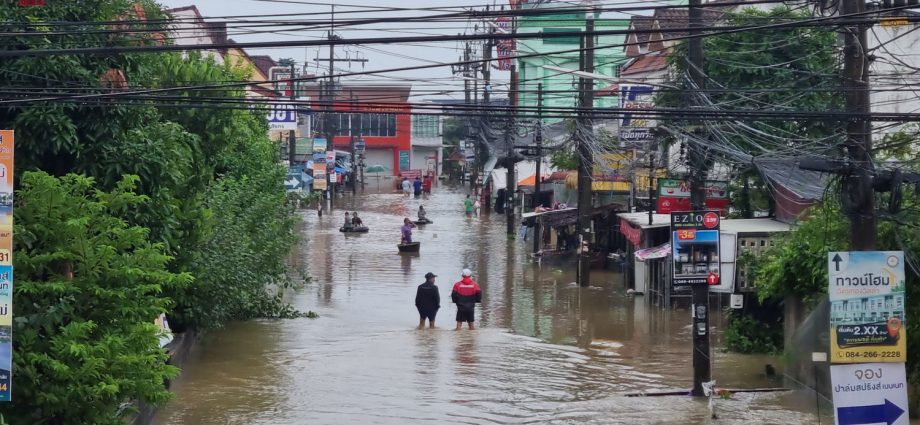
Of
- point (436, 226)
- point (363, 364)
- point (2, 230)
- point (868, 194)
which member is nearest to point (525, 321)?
point (363, 364)

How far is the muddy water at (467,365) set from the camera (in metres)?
16.7

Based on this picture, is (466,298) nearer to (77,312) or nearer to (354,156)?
(77,312)

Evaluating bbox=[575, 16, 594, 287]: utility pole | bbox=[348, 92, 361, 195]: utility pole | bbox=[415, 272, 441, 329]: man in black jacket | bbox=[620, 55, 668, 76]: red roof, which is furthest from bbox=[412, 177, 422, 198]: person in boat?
bbox=[415, 272, 441, 329]: man in black jacket

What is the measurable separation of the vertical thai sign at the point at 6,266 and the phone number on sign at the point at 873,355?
26.1 ft

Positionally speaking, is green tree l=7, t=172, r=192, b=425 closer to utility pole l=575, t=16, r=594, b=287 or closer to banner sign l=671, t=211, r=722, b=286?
banner sign l=671, t=211, r=722, b=286

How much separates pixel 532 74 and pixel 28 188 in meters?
67.2

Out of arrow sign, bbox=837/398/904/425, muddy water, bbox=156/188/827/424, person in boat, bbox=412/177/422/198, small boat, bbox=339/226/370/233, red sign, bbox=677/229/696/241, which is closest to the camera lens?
arrow sign, bbox=837/398/904/425

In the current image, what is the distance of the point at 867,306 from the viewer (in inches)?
492

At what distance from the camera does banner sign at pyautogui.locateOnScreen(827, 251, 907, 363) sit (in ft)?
40.7

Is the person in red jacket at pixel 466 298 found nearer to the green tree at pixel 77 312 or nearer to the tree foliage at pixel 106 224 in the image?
the tree foliage at pixel 106 224

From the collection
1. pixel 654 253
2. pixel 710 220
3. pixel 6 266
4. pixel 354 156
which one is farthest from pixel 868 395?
pixel 354 156

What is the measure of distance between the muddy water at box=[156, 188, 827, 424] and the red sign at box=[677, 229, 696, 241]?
2.35 metres

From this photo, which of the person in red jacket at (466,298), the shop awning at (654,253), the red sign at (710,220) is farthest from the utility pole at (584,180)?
the red sign at (710,220)

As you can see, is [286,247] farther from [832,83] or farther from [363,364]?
[832,83]
